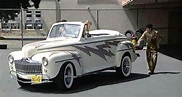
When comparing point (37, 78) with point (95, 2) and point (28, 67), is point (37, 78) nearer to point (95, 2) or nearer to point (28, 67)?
point (28, 67)

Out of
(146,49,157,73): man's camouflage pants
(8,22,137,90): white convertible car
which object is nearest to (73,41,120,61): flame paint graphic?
(8,22,137,90): white convertible car

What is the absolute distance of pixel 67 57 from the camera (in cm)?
998

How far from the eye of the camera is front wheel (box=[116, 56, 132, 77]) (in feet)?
40.1

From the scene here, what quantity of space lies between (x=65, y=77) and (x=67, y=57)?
20.0 inches

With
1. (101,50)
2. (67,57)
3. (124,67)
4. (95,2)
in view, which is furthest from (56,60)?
(95,2)

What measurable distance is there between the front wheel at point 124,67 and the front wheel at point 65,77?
2.40 metres

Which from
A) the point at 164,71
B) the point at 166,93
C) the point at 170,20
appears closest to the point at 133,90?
the point at 166,93

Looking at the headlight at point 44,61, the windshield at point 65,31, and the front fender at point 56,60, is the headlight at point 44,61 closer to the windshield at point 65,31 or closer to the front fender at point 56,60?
the front fender at point 56,60

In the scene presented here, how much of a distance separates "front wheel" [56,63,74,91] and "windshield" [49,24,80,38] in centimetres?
126

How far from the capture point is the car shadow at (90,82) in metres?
10.3

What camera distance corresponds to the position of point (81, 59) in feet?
34.7

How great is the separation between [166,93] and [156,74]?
3.45 metres

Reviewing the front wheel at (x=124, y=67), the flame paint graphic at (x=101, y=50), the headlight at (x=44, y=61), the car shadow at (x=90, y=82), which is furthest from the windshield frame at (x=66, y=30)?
the front wheel at (x=124, y=67)

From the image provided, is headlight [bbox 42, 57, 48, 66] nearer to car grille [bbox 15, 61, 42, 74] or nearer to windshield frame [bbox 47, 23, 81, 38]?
car grille [bbox 15, 61, 42, 74]
